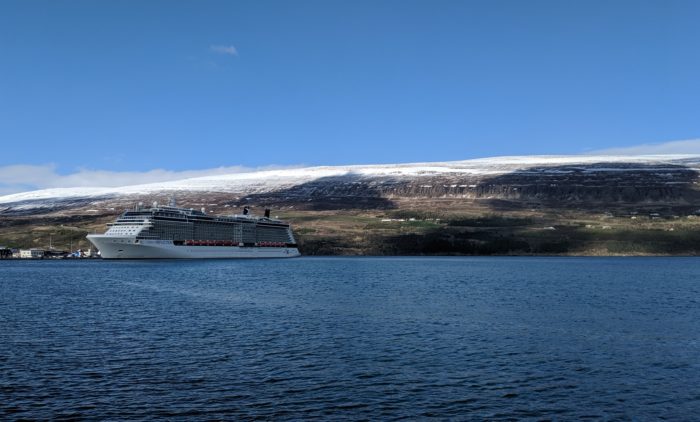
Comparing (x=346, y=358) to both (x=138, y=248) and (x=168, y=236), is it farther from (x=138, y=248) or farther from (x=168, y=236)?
(x=168, y=236)

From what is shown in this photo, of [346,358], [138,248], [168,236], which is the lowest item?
[346,358]

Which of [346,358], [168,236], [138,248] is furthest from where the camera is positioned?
[168,236]

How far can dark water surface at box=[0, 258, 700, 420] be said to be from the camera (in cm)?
2422

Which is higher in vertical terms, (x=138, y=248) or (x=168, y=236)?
(x=168, y=236)

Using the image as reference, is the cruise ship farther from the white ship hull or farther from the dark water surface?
the dark water surface

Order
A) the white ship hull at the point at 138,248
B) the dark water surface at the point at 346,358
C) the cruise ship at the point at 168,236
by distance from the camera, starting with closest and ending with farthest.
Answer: the dark water surface at the point at 346,358, the white ship hull at the point at 138,248, the cruise ship at the point at 168,236

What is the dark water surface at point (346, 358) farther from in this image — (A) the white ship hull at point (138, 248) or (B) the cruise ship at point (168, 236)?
(B) the cruise ship at point (168, 236)

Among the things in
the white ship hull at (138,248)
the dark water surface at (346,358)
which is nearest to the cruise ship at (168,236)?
the white ship hull at (138,248)

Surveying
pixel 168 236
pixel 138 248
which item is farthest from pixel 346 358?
pixel 168 236

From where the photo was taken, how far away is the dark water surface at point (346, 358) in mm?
24219

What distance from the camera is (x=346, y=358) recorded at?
33.1 metres

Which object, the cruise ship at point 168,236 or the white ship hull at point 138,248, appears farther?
the cruise ship at point 168,236

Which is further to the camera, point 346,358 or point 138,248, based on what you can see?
point 138,248

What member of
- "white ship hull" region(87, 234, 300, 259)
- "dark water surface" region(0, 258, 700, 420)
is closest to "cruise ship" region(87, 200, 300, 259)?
"white ship hull" region(87, 234, 300, 259)
